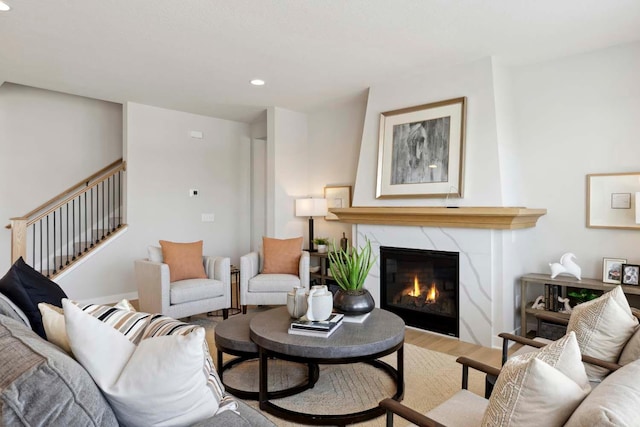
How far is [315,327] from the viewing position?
243 cm

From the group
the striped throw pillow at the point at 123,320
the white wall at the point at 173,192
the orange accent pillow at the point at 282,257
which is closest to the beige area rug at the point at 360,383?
the striped throw pillow at the point at 123,320

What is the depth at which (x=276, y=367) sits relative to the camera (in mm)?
3080

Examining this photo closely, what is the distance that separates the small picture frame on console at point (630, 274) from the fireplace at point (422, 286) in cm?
130

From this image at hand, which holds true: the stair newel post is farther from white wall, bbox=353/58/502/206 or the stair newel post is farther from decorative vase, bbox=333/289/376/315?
white wall, bbox=353/58/502/206

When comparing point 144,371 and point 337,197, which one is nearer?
point 144,371

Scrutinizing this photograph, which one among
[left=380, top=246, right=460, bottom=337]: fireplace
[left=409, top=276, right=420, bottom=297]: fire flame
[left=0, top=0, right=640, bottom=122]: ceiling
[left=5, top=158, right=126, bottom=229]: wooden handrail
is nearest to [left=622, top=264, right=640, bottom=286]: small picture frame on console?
[left=380, top=246, right=460, bottom=337]: fireplace

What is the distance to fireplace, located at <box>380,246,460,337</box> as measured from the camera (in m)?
3.96

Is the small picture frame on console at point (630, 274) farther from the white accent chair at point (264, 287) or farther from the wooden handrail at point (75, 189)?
the wooden handrail at point (75, 189)

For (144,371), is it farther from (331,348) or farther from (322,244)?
(322,244)

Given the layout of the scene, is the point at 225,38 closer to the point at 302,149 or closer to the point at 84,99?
the point at 302,149

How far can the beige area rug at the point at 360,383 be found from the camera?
2500 mm

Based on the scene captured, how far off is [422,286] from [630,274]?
5.69 feet

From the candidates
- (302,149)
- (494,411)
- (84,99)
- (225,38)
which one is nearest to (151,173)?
(84,99)

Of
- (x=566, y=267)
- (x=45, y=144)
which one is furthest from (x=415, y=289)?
(x=45, y=144)
